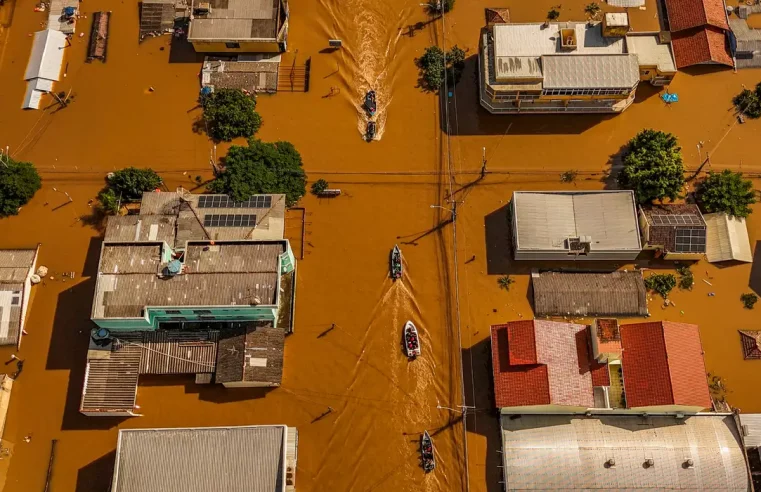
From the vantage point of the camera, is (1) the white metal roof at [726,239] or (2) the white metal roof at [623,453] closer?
(2) the white metal roof at [623,453]

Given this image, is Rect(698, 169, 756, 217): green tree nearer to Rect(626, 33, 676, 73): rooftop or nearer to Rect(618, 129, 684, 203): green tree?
Rect(618, 129, 684, 203): green tree

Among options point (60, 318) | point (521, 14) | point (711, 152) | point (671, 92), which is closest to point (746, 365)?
point (711, 152)

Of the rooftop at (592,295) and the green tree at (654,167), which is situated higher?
the green tree at (654,167)

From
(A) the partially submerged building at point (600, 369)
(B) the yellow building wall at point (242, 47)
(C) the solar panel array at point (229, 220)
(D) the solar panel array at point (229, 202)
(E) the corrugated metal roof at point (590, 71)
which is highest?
(B) the yellow building wall at point (242, 47)

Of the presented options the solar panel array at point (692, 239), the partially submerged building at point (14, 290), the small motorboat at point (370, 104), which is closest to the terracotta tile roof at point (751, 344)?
the solar panel array at point (692, 239)

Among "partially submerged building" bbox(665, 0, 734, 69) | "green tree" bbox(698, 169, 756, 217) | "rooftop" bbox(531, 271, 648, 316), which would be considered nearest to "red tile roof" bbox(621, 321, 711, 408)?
"rooftop" bbox(531, 271, 648, 316)

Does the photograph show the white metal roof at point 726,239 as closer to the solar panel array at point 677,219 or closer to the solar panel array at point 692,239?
the solar panel array at point 692,239
